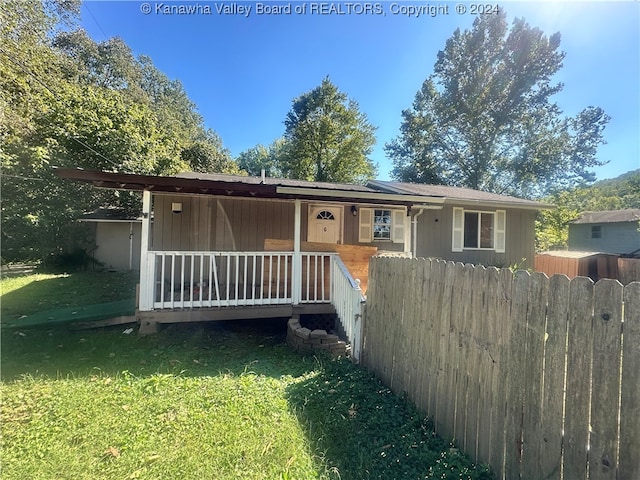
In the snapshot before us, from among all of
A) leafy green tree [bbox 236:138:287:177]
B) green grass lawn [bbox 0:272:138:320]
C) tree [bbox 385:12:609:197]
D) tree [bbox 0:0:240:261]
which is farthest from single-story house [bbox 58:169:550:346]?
leafy green tree [bbox 236:138:287:177]

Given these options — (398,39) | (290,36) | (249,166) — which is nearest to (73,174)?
(290,36)

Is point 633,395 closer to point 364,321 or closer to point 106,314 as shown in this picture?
point 364,321

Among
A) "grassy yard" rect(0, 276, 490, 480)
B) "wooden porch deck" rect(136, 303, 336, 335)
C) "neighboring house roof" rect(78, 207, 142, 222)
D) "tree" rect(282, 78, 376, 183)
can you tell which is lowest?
"grassy yard" rect(0, 276, 490, 480)

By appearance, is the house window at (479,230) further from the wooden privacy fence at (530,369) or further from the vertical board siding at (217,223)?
the wooden privacy fence at (530,369)

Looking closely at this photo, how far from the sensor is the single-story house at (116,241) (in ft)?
48.1

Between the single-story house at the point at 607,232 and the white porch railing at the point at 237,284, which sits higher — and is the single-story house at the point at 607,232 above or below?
above

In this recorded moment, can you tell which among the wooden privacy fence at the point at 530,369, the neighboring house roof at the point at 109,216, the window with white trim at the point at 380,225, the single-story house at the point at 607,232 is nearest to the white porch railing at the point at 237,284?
the window with white trim at the point at 380,225

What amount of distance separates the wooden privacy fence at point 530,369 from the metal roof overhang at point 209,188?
315cm

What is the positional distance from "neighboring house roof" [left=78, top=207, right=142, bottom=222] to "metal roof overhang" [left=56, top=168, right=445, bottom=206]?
1009cm

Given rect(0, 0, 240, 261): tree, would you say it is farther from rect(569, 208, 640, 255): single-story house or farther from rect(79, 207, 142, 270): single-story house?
rect(569, 208, 640, 255): single-story house

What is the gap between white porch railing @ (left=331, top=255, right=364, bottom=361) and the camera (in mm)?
4320

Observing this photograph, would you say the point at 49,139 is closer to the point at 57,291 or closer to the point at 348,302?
the point at 57,291

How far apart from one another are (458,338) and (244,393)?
236 cm

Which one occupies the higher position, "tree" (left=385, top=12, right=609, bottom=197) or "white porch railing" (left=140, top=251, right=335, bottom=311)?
"tree" (left=385, top=12, right=609, bottom=197)
